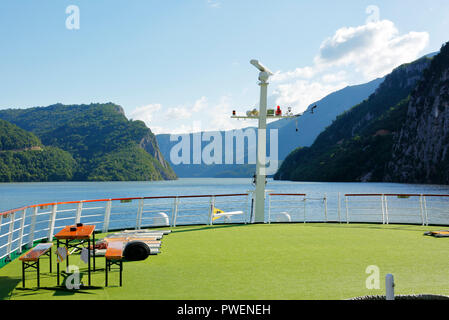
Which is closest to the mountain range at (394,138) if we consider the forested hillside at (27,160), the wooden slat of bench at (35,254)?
the wooden slat of bench at (35,254)

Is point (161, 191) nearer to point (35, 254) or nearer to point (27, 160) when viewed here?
point (27, 160)

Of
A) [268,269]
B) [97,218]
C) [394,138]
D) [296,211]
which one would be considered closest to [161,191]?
[97,218]

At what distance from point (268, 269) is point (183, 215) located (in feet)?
104

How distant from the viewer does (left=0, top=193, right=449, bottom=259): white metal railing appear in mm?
9445

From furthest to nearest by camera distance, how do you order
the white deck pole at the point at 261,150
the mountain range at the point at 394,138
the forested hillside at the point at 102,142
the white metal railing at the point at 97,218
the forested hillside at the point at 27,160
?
the forested hillside at the point at 102,142 → the forested hillside at the point at 27,160 → the mountain range at the point at 394,138 → the white deck pole at the point at 261,150 → the white metal railing at the point at 97,218

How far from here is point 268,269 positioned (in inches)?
245

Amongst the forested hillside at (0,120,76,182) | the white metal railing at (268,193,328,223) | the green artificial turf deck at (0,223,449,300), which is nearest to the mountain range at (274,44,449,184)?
the white metal railing at (268,193,328,223)

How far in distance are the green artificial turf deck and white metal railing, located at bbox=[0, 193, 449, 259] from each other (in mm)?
1256

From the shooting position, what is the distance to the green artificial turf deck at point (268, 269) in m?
4.86

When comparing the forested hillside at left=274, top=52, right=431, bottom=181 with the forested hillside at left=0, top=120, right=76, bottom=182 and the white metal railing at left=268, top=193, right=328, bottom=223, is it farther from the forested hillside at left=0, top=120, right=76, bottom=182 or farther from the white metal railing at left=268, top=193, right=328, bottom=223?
the forested hillside at left=0, top=120, right=76, bottom=182

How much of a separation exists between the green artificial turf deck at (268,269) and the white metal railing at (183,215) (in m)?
1.26

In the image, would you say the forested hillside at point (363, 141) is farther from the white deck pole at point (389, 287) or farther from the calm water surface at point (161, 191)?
the white deck pole at point (389, 287)
